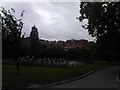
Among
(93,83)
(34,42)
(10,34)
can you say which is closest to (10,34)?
(10,34)

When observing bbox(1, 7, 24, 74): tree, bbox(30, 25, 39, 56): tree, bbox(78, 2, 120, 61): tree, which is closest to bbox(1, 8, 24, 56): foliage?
bbox(1, 7, 24, 74): tree

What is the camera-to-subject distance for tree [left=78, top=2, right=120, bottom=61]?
115 feet

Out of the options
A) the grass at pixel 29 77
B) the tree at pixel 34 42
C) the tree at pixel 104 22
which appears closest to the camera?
the grass at pixel 29 77

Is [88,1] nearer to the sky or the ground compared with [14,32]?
nearer to the sky

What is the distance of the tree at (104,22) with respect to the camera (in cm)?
3512

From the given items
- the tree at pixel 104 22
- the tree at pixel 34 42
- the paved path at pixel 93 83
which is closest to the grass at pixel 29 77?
the paved path at pixel 93 83

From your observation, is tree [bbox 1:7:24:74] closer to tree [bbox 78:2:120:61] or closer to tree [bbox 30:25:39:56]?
tree [bbox 78:2:120:61]

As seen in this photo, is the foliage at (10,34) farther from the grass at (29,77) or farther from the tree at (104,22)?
the tree at (104,22)

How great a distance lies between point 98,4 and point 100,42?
200 inches

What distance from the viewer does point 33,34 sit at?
102250 millimetres

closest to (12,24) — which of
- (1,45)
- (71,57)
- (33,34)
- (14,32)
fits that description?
Answer: (14,32)

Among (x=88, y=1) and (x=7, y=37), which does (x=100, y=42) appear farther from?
(x=7, y=37)

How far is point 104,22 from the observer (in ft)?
119

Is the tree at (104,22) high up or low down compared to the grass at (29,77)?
up
